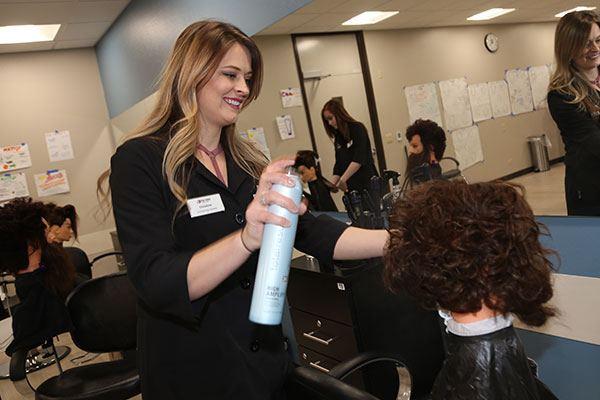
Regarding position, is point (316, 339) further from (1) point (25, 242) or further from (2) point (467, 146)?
(1) point (25, 242)

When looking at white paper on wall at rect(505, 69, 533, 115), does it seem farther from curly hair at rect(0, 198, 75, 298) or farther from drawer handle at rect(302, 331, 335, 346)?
curly hair at rect(0, 198, 75, 298)

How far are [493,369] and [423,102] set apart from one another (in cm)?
A: 134

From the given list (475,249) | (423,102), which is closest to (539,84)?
(423,102)

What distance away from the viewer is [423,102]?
6.69 ft

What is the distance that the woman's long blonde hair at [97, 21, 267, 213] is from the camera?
3.53ft

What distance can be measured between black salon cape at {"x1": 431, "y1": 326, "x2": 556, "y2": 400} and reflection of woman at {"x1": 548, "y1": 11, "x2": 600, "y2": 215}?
838mm

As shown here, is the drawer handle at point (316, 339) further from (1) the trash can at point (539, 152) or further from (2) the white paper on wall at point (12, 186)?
(2) the white paper on wall at point (12, 186)

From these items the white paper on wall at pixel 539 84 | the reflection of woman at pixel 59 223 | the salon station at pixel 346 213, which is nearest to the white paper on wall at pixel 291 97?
the salon station at pixel 346 213

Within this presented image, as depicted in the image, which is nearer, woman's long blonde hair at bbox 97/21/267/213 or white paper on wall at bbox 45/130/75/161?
woman's long blonde hair at bbox 97/21/267/213

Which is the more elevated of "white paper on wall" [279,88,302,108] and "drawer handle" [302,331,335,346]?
"white paper on wall" [279,88,302,108]

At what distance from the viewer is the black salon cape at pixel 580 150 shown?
150 centimetres

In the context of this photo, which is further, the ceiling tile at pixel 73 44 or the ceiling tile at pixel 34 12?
the ceiling tile at pixel 73 44

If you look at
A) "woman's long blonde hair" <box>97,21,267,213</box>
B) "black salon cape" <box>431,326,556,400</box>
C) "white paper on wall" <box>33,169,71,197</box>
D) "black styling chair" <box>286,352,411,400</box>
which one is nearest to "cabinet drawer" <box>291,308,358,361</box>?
"black styling chair" <box>286,352,411,400</box>

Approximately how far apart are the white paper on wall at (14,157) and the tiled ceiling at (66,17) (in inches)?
38.2
